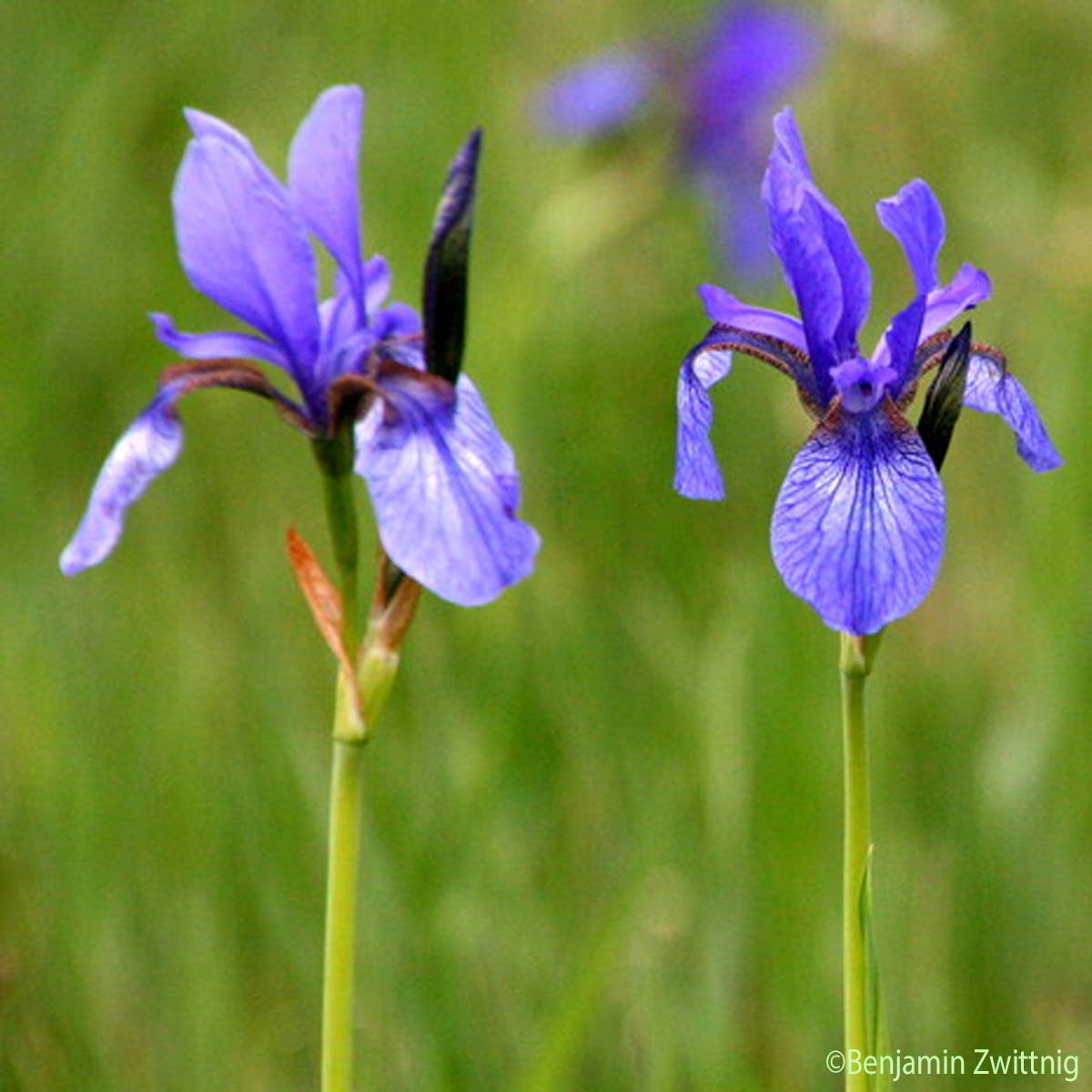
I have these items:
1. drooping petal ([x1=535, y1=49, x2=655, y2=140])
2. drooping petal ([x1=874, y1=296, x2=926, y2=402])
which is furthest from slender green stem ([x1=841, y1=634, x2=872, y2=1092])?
drooping petal ([x1=535, y1=49, x2=655, y2=140])

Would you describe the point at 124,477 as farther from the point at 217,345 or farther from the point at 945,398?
the point at 945,398

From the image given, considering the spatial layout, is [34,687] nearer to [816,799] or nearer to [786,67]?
[816,799]

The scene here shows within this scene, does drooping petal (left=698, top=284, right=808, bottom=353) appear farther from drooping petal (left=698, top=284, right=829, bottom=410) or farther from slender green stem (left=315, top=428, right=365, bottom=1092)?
slender green stem (left=315, top=428, right=365, bottom=1092)

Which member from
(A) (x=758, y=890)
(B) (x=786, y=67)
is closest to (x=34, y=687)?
(A) (x=758, y=890)

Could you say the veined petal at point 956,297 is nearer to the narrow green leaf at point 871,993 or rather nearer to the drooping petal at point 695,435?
the drooping petal at point 695,435

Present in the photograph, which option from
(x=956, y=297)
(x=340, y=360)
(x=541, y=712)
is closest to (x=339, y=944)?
(x=340, y=360)

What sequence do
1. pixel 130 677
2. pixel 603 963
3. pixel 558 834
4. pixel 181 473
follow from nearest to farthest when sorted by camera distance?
1. pixel 603 963
2. pixel 558 834
3. pixel 130 677
4. pixel 181 473

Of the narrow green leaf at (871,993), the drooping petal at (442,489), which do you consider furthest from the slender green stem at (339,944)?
the narrow green leaf at (871,993)
